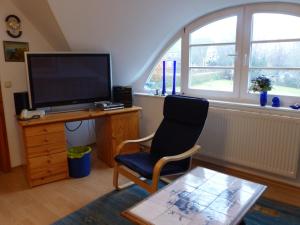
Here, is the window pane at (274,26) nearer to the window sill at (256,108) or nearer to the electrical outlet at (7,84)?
the window sill at (256,108)

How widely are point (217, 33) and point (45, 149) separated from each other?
2555 millimetres

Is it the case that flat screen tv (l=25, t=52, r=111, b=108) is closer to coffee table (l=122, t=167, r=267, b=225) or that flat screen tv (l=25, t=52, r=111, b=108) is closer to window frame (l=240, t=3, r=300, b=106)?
window frame (l=240, t=3, r=300, b=106)

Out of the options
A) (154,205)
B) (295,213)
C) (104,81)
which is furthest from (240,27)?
(154,205)

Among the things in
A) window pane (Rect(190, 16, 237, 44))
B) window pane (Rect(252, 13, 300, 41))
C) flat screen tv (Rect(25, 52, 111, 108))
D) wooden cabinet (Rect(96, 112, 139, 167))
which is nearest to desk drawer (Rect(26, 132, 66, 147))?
flat screen tv (Rect(25, 52, 111, 108))

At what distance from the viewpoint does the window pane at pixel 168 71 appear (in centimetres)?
371

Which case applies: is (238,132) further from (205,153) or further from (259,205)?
(259,205)

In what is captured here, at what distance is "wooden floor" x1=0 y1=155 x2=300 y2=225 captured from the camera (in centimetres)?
224

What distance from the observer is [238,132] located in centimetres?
287

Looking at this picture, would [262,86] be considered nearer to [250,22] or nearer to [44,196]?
[250,22]

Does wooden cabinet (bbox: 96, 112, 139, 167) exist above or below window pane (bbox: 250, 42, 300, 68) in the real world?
below

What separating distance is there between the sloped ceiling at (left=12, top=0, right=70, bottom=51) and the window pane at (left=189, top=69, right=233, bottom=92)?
175cm

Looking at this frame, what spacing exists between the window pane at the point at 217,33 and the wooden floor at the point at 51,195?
5.55 feet

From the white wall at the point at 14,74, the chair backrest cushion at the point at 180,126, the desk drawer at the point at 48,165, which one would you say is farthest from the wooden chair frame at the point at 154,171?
the white wall at the point at 14,74

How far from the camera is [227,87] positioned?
3.26 metres
